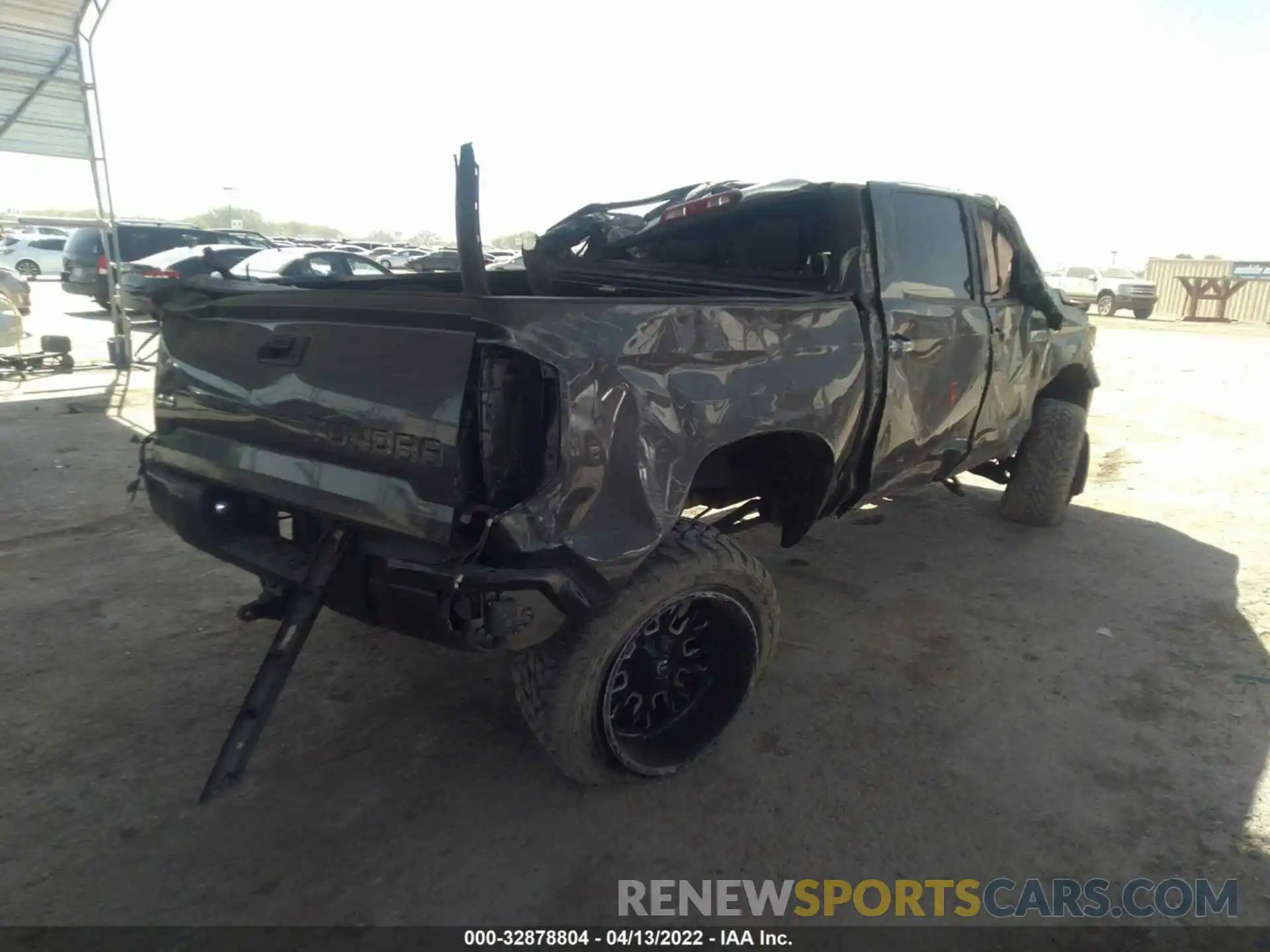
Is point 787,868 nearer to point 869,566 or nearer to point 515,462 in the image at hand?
point 515,462

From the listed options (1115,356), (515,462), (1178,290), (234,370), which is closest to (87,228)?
(234,370)

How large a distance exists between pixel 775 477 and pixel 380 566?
1608mm

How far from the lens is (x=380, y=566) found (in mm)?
2291

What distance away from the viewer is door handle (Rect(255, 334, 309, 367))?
2.58 meters

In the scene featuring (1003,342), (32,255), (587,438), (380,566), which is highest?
(32,255)

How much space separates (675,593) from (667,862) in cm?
78

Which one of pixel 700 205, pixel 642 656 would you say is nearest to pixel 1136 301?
pixel 700 205

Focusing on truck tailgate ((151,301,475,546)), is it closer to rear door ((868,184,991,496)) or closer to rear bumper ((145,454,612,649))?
rear bumper ((145,454,612,649))

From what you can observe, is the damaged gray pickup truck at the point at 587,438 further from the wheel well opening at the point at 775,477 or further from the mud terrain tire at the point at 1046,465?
the mud terrain tire at the point at 1046,465

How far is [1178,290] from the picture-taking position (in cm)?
2919

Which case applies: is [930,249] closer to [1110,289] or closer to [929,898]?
[929,898]

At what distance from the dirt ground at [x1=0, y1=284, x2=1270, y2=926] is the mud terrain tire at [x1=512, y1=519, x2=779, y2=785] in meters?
0.16

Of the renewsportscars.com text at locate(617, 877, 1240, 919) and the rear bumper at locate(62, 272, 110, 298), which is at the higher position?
the rear bumper at locate(62, 272, 110, 298)

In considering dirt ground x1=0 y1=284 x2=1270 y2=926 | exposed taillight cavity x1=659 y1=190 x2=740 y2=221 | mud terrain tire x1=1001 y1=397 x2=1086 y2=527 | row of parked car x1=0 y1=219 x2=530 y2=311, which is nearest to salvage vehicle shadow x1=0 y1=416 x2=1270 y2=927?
dirt ground x1=0 y1=284 x2=1270 y2=926
